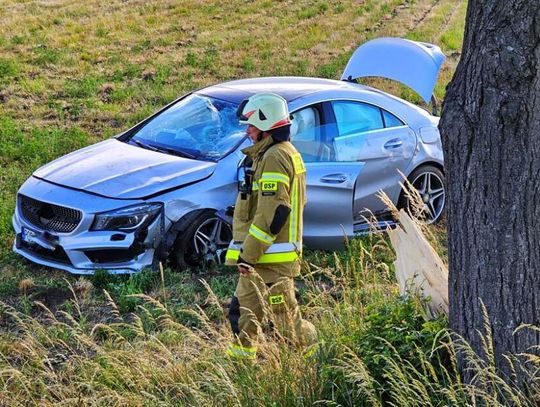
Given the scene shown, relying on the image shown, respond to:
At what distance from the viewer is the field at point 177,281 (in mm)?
4473

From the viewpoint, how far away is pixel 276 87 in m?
8.71

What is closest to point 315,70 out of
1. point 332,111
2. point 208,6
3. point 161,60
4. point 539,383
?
point 161,60

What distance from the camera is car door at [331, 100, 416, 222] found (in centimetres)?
845

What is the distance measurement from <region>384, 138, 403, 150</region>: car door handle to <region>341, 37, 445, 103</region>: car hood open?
1.54 feet

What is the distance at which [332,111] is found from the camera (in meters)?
8.48

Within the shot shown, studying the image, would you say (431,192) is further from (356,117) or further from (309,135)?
(309,135)

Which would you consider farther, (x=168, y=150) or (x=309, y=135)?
(x=309, y=135)

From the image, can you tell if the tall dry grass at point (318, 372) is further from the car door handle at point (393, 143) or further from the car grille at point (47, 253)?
the car door handle at point (393, 143)

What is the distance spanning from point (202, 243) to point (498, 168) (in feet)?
12.7

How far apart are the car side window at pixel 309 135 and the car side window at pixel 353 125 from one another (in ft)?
0.46

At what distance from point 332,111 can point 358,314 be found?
3581 mm

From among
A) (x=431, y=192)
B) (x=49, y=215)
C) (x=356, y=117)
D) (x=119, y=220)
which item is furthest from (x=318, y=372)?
(x=431, y=192)

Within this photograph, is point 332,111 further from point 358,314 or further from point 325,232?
point 358,314

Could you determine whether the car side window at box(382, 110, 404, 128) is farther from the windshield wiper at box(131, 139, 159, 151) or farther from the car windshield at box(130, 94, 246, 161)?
the windshield wiper at box(131, 139, 159, 151)
